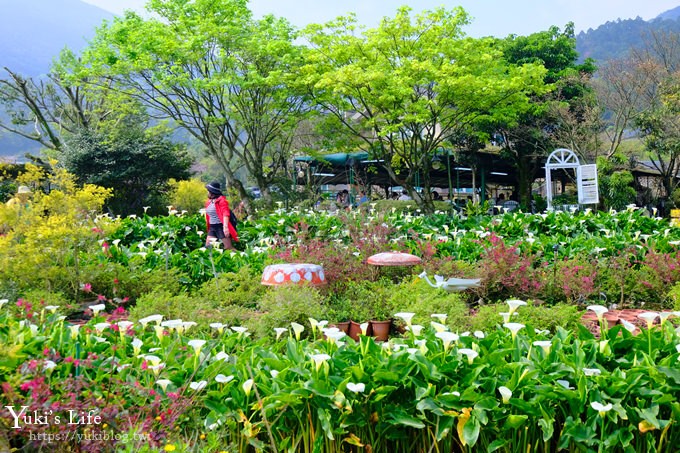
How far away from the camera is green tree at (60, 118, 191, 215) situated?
19266 millimetres

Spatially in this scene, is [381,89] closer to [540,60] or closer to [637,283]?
[540,60]

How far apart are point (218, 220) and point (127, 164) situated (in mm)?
12678

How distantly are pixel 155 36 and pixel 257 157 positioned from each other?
538cm

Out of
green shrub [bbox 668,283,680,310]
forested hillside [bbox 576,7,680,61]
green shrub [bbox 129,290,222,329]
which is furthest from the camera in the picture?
forested hillside [bbox 576,7,680,61]

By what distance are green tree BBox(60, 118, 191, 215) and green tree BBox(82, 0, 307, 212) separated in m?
2.58

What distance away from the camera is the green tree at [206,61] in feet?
49.4

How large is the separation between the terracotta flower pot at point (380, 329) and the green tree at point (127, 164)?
1632 centimetres

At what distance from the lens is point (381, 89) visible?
1562 cm

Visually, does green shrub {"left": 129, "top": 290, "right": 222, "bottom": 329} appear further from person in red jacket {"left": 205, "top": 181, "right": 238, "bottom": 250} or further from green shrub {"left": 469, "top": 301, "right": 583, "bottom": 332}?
person in red jacket {"left": 205, "top": 181, "right": 238, "bottom": 250}

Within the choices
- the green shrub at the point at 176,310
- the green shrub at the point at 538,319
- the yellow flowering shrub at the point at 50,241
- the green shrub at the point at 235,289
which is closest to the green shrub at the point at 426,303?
the green shrub at the point at 538,319

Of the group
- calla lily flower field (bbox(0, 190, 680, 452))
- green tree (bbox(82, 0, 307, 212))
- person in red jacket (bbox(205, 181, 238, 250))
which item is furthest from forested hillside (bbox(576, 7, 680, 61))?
calla lily flower field (bbox(0, 190, 680, 452))

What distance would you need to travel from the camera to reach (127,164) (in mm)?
19734

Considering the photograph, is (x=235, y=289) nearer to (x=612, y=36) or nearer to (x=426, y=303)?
(x=426, y=303)

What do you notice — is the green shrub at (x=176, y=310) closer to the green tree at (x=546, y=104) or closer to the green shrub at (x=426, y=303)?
the green shrub at (x=426, y=303)
